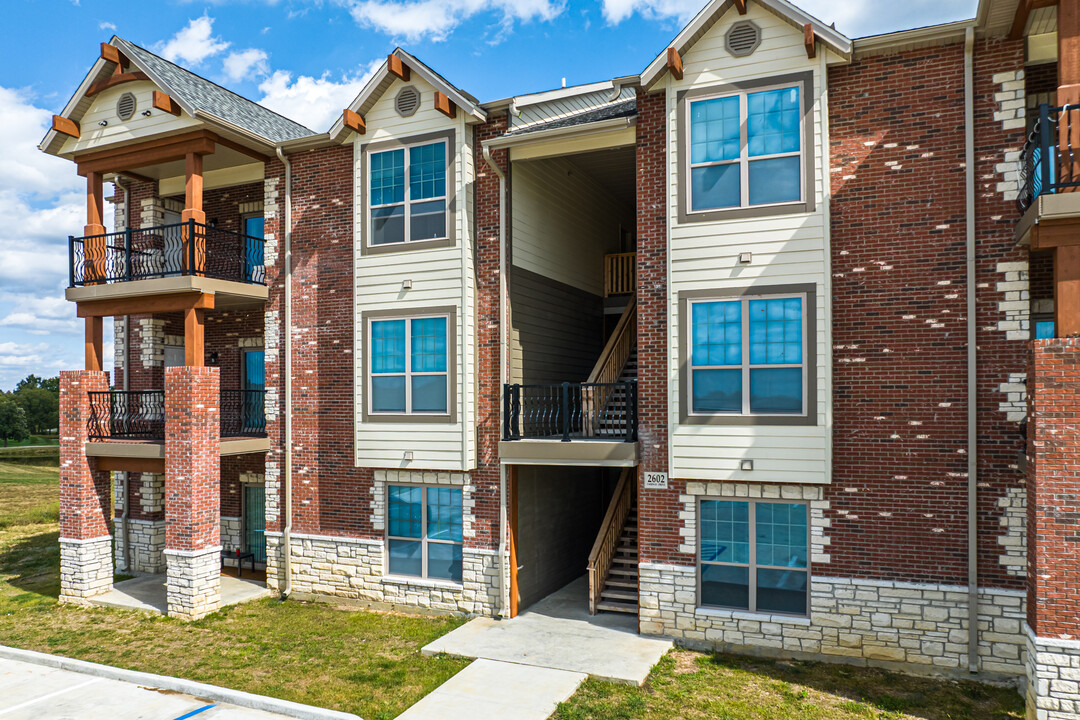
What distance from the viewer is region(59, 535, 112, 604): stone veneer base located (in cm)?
1426

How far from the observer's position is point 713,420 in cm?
1102

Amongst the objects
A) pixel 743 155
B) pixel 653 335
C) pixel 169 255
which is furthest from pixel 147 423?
pixel 743 155

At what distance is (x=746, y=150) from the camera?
11.0m

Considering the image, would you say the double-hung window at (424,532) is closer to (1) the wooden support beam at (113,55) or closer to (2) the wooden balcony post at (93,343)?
(2) the wooden balcony post at (93,343)

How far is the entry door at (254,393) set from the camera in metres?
16.3

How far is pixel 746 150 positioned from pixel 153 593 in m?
14.6

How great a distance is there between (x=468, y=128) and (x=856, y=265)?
24.2 feet

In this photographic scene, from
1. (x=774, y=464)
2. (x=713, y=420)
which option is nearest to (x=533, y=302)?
(x=713, y=420)

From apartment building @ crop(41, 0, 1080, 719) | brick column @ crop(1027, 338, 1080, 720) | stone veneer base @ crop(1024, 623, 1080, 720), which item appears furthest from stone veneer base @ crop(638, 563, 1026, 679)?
stone veneer base @ crop(1024, 623, 1080, 720)

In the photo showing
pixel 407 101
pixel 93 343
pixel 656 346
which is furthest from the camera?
pixel 93 343

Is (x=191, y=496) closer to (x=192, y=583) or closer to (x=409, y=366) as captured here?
(x=192, y=583)

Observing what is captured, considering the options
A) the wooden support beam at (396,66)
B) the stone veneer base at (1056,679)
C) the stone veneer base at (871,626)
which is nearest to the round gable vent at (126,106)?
the wooden support beam at (396,66)

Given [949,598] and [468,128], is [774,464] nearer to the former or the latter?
[949,598]

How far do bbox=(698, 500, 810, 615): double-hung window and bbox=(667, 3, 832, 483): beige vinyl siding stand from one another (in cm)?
68
